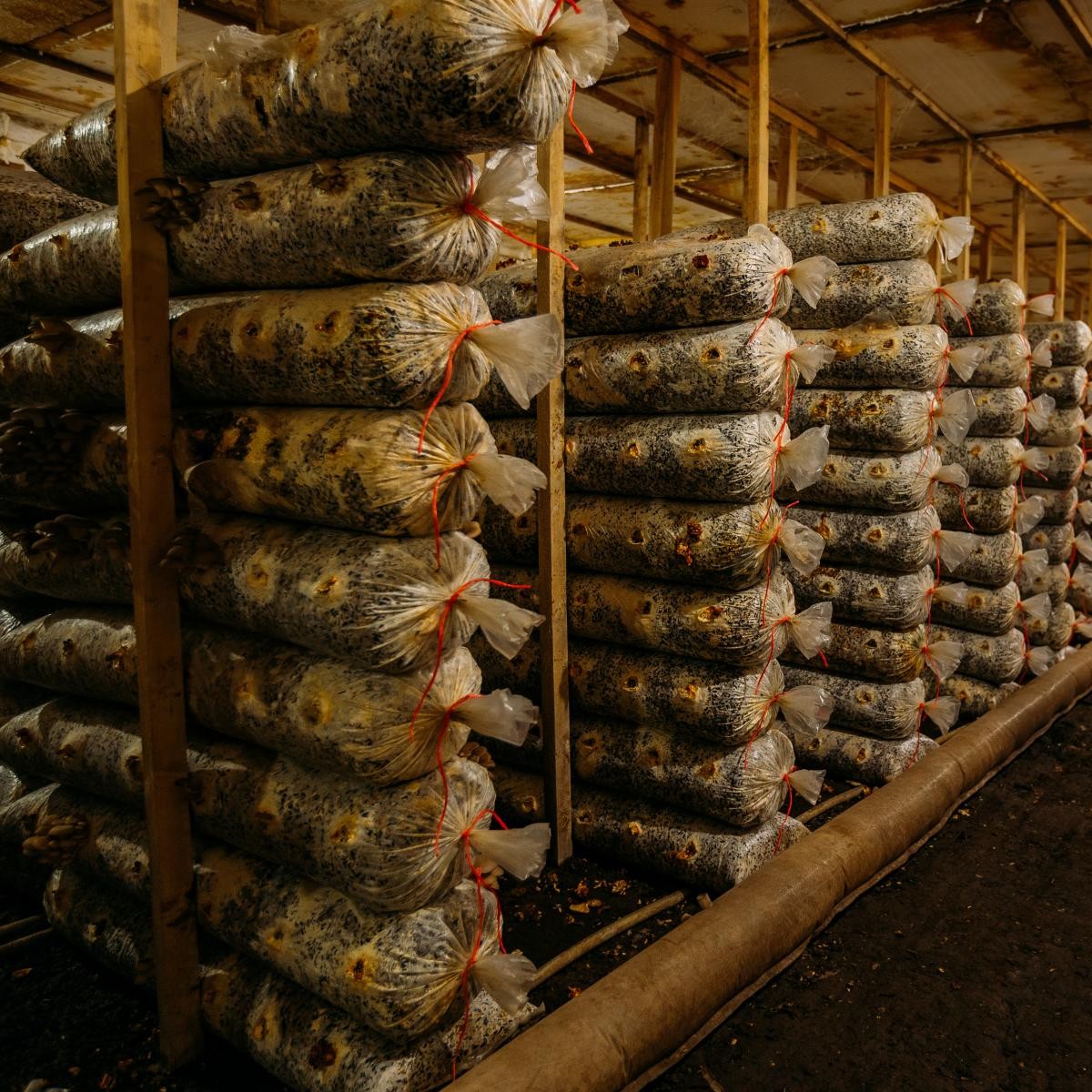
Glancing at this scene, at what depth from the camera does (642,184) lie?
16.1 ft

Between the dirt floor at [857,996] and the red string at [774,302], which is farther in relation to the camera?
the red string at [774,302]

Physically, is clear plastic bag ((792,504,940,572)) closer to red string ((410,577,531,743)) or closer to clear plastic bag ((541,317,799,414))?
clear plastic bag ((541,317,799,414))

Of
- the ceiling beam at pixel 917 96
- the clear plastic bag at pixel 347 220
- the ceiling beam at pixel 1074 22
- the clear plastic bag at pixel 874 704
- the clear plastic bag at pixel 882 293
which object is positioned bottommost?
the clear plastic bag at pixel 874 704

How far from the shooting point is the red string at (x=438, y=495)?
195 cm

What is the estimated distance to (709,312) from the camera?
120 inches

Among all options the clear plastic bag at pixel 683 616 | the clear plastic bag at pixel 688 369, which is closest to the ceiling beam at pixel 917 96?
the clear plastic bag at pixel 688 369

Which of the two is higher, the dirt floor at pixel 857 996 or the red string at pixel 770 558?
the red string at pixel 770 558

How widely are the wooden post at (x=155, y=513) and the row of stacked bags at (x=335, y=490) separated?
54 mm

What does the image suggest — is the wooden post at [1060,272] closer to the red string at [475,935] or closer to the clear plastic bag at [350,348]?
the clear plastic bag at [350,348]

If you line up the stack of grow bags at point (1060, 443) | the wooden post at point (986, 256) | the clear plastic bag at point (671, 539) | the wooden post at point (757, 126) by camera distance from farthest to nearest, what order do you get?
the wooden post at point (986, 256) → the stack of grow bags at point (1060, 443) → the wooden post at point (757, 126) → the clear plastic bag at point (671, 539)

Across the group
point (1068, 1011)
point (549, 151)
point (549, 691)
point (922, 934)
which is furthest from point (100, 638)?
point (1068, 1011)

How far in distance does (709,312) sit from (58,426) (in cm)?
201

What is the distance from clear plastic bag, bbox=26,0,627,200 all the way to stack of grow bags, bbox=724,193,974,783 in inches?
98.5

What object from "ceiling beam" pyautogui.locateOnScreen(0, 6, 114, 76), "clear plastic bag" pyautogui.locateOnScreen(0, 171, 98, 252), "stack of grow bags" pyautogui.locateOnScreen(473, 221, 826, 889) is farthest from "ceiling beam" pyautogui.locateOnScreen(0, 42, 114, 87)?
"stack of grow bags" pyautogui.locateOnScreen(473, 221, 826, 889)
